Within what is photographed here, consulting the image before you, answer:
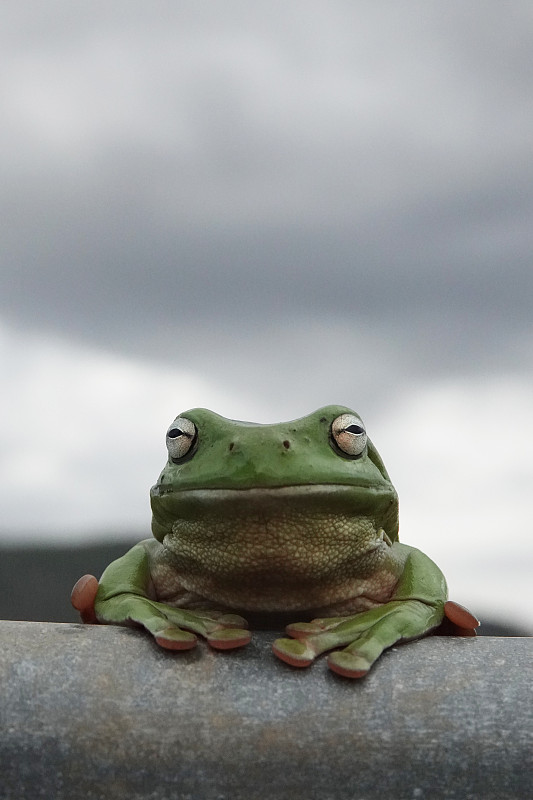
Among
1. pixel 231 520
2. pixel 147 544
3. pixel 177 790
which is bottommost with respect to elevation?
pixel 177 790

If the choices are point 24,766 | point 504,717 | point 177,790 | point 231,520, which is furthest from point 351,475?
point 24,766

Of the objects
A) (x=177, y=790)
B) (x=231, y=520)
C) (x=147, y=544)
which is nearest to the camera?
(x=177, y=790)

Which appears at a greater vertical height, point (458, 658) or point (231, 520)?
point (231, 520)

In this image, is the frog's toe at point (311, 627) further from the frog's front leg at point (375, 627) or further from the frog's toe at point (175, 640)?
the frog's toe at point (175, 640)

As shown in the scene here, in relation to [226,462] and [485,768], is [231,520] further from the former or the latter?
[485,768]

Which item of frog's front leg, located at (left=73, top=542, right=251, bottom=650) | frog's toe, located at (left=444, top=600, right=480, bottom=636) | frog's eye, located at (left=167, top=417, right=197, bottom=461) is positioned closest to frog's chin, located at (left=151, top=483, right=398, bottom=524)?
frog's eye, located at (left=167, top=417, right=197, bottom=461)

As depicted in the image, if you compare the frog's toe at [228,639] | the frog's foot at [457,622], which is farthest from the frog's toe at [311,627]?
the frog's foot at [457,622]
